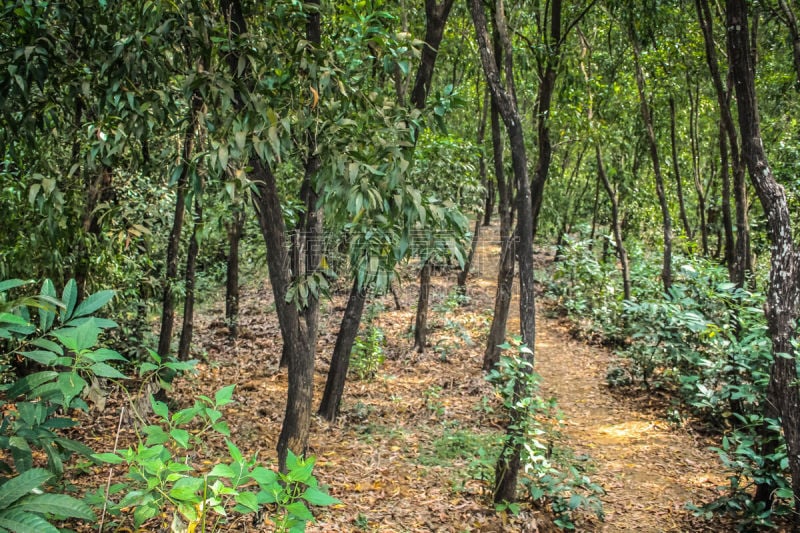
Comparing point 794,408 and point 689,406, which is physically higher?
point 794,408

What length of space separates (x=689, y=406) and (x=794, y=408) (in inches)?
161

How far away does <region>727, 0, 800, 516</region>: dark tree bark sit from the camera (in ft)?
14.0

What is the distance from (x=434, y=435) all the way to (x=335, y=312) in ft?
19.1

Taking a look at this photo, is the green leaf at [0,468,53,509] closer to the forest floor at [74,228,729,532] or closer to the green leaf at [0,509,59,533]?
the green leaf at [0,509,59,533]

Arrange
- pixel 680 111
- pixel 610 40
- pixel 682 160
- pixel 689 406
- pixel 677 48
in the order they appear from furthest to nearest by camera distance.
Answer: pixel 682 160 < pixel 680 111 < pixel 610 40 < pixel 677 48 < pixel 689 406

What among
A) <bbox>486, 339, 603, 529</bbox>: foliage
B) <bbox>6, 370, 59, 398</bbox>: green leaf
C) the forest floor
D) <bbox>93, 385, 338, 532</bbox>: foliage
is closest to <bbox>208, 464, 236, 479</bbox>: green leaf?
<bbox>93, 385, 338, 532</bbox>: foliage

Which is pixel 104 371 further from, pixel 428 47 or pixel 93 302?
pixel 428 47

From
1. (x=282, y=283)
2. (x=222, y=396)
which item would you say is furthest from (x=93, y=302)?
(x=282, y=283)

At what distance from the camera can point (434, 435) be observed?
6891mm

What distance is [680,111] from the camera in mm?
15352

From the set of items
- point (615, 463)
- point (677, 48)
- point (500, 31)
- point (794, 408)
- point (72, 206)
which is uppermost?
point (677, 48)

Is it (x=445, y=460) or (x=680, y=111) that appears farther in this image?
(x=680, y=111)

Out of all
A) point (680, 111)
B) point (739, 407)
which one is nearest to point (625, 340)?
point (739, 407)

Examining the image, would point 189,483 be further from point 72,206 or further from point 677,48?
point 677,48
